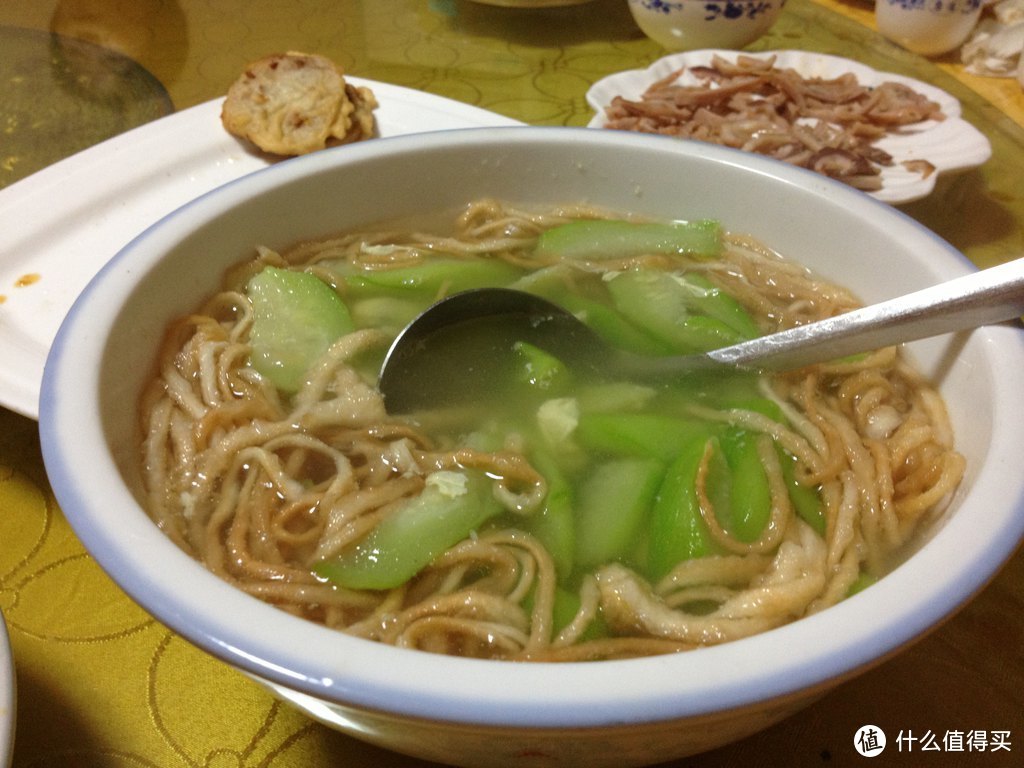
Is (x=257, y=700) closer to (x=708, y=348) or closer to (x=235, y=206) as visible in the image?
(x=235, y=206)

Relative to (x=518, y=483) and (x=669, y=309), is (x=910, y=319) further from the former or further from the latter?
(x=518, y=483)

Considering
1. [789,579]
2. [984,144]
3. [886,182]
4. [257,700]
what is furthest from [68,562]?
[984,144]

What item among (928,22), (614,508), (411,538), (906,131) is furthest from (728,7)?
(411,538)

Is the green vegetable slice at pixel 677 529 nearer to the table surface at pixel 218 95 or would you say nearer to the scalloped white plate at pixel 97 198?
the table surface at pixel 218 95

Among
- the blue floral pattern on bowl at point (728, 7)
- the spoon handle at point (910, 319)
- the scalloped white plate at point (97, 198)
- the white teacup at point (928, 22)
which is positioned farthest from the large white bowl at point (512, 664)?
the white teacup at point (928, 22)

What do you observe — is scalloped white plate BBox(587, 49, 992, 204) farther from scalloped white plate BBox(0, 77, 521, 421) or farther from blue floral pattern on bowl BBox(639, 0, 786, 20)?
scalloped white plate BBox(0, 77, 521, 421)
